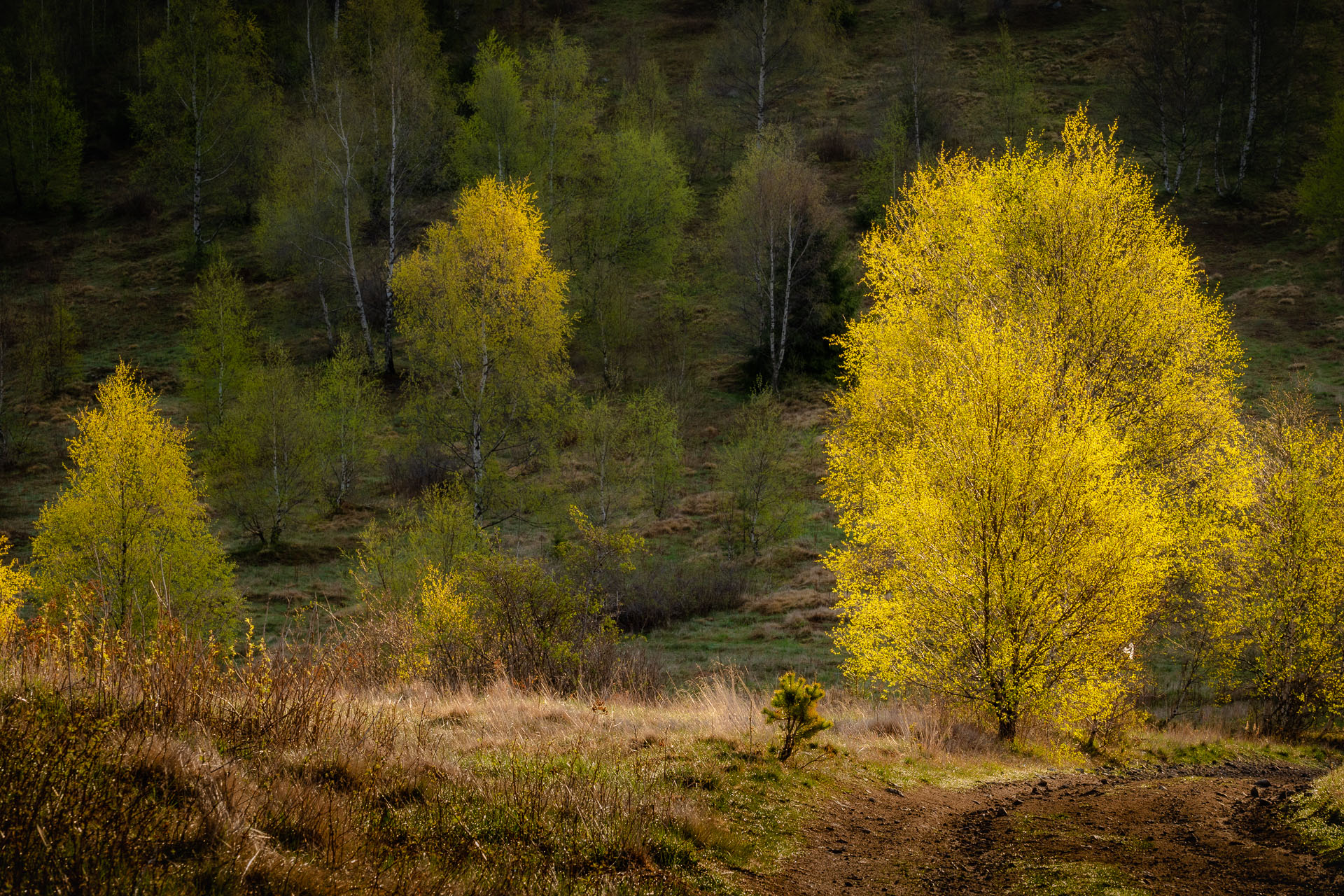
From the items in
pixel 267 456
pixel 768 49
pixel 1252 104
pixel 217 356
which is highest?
pixel 768 49

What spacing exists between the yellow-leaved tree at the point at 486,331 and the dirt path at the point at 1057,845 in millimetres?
17178

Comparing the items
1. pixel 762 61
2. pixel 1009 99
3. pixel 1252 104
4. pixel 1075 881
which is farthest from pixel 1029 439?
pixel 1252 104

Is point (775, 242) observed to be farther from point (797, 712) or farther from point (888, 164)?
point (797, 712)

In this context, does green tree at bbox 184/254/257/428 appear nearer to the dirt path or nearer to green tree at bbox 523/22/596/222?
green tree at bbox 523/22/596/222

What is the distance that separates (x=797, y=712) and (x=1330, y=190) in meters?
46.9

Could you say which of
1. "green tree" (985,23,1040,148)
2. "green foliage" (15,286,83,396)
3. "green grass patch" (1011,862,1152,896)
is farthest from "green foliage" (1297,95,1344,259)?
"green foliage" (15,286,83,396)

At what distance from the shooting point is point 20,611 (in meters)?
21.7

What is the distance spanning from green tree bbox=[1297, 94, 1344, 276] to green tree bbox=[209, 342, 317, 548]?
4889 centimetres

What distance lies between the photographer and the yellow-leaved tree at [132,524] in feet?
54.0

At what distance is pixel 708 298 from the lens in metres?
45.0

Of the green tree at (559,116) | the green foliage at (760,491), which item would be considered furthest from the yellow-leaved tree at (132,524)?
the green tree at (559,116)

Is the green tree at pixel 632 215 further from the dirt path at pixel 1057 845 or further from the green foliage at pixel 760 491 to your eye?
the dirt path at pixel 1057 845

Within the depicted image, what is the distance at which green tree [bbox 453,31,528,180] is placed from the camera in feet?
129

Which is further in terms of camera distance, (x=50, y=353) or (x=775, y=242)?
(x=775, y=242)
